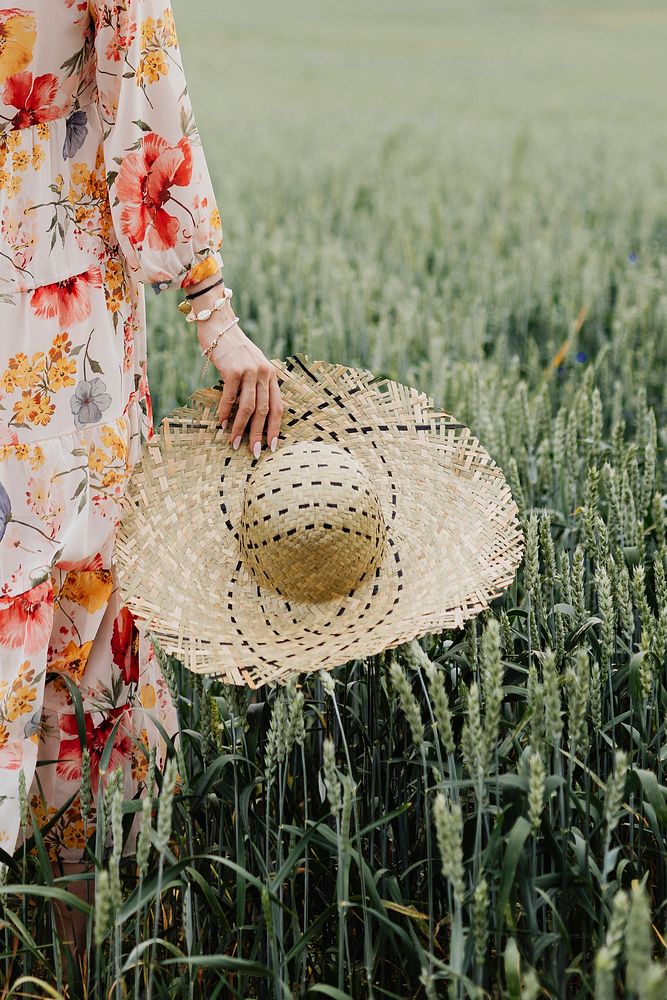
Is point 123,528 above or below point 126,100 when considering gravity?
below

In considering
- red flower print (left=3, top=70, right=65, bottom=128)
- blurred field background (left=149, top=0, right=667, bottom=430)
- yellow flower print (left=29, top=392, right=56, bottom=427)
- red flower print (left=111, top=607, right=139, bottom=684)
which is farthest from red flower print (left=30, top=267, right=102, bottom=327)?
blurred field background (left=149, top=0, right=667, bottom=430)

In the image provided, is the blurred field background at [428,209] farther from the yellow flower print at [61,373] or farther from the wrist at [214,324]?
the yellow flower print at [61,373]

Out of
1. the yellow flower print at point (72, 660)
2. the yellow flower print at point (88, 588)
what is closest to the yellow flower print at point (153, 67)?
the yellow flower print at point (88, 588)

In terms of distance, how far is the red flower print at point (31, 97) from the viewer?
1.55 meters

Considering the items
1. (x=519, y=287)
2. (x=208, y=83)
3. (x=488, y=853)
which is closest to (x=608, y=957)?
(x=488, y=853)

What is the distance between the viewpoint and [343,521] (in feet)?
5.29

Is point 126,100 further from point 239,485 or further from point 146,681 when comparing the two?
point 146,681

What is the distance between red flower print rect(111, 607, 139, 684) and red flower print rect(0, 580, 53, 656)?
149 mm

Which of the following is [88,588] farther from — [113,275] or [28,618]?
[113,275]

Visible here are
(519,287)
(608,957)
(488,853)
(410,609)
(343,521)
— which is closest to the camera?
(608,957)

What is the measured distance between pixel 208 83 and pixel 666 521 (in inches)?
597

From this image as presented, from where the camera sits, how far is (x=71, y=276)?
5.29 feet

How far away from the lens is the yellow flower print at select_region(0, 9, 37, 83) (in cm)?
152

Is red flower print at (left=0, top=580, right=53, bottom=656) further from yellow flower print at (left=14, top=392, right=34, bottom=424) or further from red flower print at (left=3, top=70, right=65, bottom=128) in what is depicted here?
red flower print at (left=3, top=70, right=65, bottom=128)
